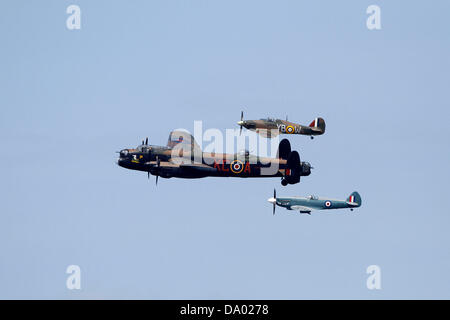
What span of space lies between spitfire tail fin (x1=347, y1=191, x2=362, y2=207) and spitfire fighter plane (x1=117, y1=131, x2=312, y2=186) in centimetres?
1528

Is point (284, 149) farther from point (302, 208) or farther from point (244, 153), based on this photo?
point (302, 208)

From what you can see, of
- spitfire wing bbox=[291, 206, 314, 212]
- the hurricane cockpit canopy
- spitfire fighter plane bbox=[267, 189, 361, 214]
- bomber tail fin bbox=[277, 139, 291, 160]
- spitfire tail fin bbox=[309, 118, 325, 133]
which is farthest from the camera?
spitfire tail fin bbox=[309, 118, 325, 133]

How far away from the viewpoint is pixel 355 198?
5817 inches

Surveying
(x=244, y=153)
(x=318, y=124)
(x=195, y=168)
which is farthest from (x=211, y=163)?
(x=318, y=124)

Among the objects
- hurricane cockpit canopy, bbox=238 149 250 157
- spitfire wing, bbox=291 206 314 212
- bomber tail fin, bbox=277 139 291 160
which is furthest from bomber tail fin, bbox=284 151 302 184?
spitfire wing, bbox=291 206 314 212

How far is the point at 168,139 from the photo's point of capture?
137m

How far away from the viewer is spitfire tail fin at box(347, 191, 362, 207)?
147500 millimetres

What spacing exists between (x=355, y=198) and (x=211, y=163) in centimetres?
2361

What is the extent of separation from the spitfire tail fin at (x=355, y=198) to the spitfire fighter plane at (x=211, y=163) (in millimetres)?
15276

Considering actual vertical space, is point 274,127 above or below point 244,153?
above

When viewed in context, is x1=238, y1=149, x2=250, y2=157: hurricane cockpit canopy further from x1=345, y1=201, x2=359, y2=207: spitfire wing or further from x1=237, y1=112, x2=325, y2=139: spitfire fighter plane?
x1=345, y1=201, x2=359, y2=207: spitfire wing

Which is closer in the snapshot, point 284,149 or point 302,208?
point 284,149

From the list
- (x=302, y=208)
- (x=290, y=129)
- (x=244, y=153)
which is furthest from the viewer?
(x=290, y=129)

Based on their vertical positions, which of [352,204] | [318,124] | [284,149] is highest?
[318,124]
